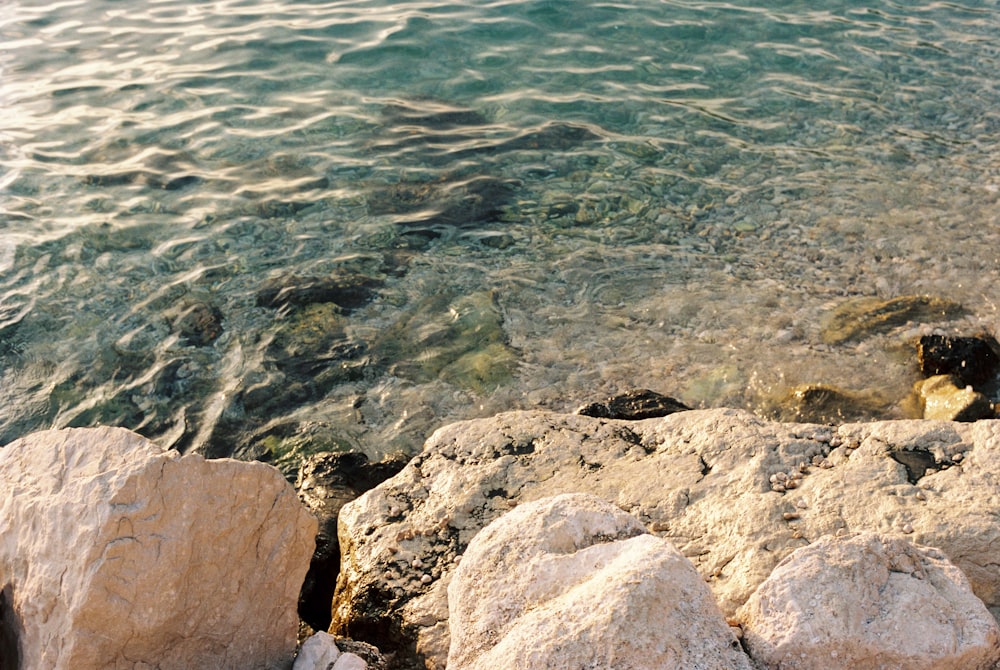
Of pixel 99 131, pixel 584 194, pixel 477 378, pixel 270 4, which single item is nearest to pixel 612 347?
pixel 477 378

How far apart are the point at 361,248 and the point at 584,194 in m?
2.00

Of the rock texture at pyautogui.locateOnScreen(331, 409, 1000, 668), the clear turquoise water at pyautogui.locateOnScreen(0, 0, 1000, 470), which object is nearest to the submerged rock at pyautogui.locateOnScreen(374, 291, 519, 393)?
the clear turquoise water at pyautogui.locateOnScreen(0, 0, 1000, 470)

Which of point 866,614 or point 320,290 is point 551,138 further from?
point 866,614

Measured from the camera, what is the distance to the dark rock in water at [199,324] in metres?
6.27

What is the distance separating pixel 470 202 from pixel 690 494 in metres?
4.35

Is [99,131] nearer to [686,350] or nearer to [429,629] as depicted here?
[686,350]

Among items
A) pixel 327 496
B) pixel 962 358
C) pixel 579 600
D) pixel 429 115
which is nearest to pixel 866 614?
pixel 579 600

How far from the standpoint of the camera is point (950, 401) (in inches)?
201

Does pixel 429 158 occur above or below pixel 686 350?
above

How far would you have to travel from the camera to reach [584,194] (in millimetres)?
7691

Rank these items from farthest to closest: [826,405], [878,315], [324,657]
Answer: [878,315] → [826,405] → [324,657]

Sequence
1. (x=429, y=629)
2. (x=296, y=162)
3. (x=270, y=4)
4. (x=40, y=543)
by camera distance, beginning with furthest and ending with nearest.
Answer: (x=270, y=4), (x=296, y=162), (x=429, y=629), (x=40, y=543)

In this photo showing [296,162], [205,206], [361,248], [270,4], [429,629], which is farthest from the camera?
[270,4]

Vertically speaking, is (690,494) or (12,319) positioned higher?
(690,494)
